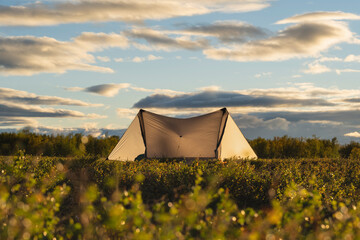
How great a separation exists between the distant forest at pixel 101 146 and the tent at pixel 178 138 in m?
4.85

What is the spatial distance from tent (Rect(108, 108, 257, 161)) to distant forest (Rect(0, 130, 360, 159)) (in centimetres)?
485

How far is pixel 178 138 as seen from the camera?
50.6 ft

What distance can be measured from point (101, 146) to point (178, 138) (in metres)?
6.51

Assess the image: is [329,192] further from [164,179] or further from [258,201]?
[164,179]

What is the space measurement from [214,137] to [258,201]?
633 centimetres

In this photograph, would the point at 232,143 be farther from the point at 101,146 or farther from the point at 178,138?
the point at 101,146

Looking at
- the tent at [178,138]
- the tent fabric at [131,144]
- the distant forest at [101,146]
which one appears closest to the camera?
the tent at [178,138]

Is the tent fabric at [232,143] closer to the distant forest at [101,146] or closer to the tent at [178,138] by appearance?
the tent at [178,138]

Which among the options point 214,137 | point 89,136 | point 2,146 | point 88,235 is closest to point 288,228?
point 88,235

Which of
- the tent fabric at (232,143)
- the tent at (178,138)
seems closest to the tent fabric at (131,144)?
the tent at (178,138)

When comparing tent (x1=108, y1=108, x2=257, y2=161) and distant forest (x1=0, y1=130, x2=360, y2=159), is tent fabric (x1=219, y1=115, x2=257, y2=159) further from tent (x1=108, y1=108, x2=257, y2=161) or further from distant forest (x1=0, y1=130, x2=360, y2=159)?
distant forest (x1=0, y1=130, x2=360, y2=159)

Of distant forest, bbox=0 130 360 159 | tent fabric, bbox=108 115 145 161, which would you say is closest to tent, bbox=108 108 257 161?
tent fabric, bbox=108 115 145 161

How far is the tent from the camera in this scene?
15344mm

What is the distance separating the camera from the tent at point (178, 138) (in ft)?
50.3
